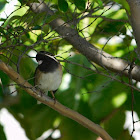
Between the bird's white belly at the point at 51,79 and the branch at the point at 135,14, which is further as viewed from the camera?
the bird's white belly at the point at 51,79

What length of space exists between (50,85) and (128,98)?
0.63m

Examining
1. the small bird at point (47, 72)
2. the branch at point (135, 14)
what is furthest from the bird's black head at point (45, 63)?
the branch at point (135, 14)

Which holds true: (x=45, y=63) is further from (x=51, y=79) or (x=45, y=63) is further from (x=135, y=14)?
(x=135, y=14)

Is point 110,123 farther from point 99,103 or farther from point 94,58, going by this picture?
point 94,58

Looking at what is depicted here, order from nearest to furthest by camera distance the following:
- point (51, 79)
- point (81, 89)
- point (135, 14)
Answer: point (135, 14), point (51, 79), point (81, 89)

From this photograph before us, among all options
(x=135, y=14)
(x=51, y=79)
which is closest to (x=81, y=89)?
(x=51, y=79)

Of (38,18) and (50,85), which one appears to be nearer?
(38,18)

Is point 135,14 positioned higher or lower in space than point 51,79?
higher

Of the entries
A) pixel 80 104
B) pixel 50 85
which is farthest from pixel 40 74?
pixel 80 104

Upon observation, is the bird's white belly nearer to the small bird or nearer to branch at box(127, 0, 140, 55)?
the small bird

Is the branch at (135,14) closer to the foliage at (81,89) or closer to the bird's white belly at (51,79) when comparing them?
the foliage at (81,89)

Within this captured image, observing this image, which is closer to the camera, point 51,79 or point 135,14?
point 135,14

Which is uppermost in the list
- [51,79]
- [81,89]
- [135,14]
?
[135,14]

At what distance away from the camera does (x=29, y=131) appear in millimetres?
3188
